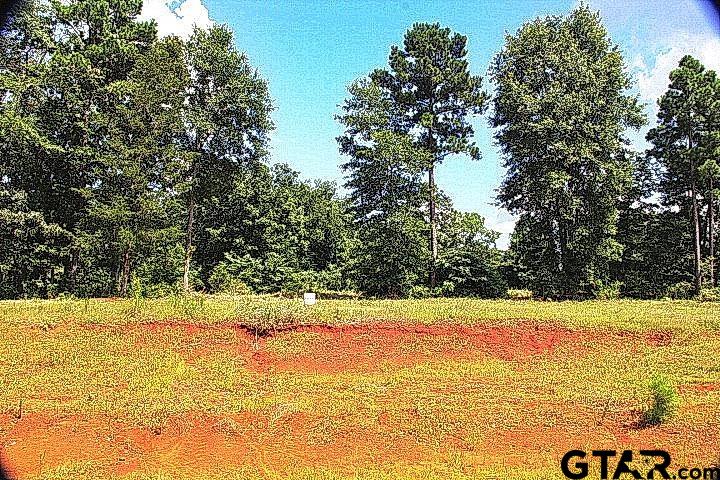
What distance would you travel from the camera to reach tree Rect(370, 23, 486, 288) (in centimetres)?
3066

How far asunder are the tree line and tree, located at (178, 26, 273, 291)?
0.09 m

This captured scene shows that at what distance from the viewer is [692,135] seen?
30.8m

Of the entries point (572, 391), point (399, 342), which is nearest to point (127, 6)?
point (399, 342)

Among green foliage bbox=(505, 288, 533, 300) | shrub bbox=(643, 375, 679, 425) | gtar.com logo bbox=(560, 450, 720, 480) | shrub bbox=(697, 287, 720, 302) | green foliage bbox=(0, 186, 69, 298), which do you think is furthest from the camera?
green foliage bbox=(505, 288, 533, 300)

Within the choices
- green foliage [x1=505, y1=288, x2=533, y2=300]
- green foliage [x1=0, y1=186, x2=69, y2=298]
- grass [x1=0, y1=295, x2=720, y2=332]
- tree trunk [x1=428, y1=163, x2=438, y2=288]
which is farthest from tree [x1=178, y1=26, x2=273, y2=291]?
green foliage [x1=505, y1=288, x2=533, y2=300]

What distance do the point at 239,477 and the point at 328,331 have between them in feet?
26.2

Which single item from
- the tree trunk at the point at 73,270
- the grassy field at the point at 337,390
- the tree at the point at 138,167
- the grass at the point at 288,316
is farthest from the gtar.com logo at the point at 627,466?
the tree trunk at the point at 73,270

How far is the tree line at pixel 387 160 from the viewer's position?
82.8 feet

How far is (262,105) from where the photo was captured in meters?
31.0

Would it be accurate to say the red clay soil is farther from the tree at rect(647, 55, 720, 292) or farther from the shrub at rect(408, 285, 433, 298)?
the tree at rect(647, 55, 720, 292)

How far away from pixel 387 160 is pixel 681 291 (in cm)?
1663

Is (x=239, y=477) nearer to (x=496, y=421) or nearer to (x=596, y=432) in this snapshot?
(x=496, y=421)

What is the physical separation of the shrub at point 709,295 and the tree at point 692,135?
2.95ft

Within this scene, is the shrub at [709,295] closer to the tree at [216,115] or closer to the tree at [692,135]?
the tree at [692,135]
